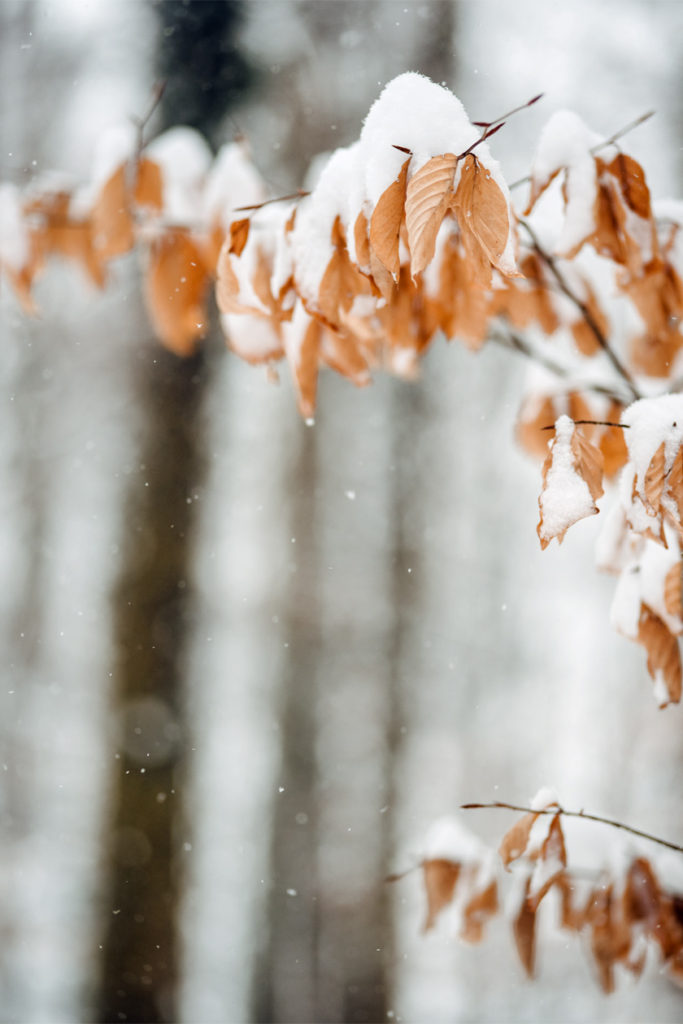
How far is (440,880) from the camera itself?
129 cm

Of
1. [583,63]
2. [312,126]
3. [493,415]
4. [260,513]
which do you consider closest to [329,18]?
[312,126]

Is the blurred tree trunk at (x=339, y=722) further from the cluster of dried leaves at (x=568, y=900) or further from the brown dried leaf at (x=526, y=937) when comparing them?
the brown dried leaf at (x=526, y=937)

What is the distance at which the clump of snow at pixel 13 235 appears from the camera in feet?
4.35

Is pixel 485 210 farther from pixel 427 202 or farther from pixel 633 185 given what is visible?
pixel 633 185

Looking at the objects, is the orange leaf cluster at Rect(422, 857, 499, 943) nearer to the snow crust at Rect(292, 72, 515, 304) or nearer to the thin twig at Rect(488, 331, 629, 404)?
the thin twig at Rect(488, 331, 629, 404)

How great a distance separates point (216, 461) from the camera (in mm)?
3506

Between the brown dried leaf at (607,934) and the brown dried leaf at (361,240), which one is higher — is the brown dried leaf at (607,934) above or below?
below

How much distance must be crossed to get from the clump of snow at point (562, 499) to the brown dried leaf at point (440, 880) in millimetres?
879

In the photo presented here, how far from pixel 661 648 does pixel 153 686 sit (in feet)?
10.0

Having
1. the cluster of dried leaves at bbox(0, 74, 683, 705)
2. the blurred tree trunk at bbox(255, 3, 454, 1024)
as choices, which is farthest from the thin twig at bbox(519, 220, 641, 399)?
the blurred tree trunk at bbox(255, 3, 454, 1024)

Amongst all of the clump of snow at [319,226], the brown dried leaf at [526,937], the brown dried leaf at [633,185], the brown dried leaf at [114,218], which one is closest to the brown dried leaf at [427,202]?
the clump of snow at [319,226]

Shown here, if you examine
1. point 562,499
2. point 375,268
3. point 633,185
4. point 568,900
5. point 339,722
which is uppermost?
point 633,185

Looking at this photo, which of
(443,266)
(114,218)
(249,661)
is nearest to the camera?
(443,266)

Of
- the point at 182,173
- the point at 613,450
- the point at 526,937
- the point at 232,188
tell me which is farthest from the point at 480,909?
the point at 182,173
